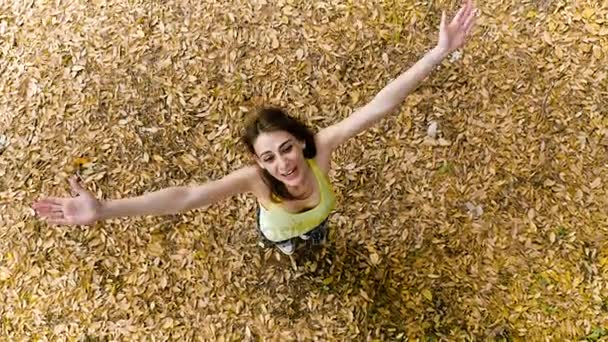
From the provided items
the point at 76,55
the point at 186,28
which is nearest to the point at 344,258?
the point at 186,28

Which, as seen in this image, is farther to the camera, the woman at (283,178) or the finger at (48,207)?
the woman at (283,178)

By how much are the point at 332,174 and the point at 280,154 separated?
1.06 metres

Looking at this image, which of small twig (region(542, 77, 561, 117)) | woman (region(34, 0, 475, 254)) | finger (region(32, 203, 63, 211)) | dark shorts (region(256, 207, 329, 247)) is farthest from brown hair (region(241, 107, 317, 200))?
small twig (region(542, 77, 561, 117))

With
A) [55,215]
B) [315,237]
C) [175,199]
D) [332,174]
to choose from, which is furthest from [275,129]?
Answer: [332,174]

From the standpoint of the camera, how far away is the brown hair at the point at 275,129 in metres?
2.48

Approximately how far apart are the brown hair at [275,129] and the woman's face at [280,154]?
0.02m

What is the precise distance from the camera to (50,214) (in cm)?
233

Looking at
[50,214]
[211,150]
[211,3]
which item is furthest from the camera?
[211,3]

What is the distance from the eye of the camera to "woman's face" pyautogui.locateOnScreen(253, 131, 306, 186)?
2.47 m

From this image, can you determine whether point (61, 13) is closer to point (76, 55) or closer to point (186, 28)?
point (76, 55)

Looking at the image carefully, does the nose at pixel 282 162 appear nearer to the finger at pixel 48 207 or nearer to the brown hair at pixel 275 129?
the brown hair at pixel 275 129

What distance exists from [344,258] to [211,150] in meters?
0.80

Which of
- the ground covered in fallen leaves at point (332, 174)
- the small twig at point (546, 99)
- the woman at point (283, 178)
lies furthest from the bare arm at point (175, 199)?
the small twig at point (546, 99)

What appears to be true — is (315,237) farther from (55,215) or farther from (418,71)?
(55,215)
